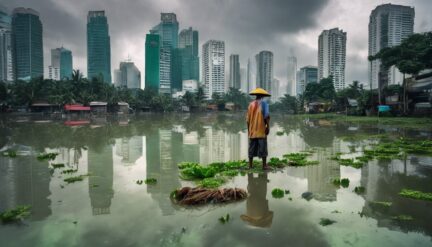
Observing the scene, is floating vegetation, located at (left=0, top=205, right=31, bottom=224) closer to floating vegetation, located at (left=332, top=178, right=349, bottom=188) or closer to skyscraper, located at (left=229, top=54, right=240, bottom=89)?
floating vegetation, located at (left=332, top=178, right=349, bottom=188)

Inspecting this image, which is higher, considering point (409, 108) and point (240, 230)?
point (409, 108)

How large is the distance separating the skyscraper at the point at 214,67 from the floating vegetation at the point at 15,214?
140 m

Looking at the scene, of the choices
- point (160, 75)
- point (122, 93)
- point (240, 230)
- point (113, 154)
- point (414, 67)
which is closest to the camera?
point (240, 230)

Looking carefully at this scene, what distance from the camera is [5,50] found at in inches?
4697

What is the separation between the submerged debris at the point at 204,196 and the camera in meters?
4.42

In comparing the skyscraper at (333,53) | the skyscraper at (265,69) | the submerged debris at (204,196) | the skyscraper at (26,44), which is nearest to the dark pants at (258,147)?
the submerged debris at (204,196)

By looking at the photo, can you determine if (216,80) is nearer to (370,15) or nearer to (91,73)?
(91,73)

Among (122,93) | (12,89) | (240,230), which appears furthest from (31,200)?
(122,93)

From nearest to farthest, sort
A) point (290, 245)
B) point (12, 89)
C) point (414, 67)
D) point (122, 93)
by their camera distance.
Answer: point (290, 245) < point (414, 67) < point (12, 89) < point (122, 93)

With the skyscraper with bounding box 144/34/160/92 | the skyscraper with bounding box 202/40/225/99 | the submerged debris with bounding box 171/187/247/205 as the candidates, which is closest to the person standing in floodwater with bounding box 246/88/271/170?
the submerged debris with bounding box 171/187/247/205

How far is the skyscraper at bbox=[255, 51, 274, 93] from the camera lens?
170 m

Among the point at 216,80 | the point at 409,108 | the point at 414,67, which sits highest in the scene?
the point at 216,80

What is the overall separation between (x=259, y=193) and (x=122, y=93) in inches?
2741

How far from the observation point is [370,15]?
70.4m
